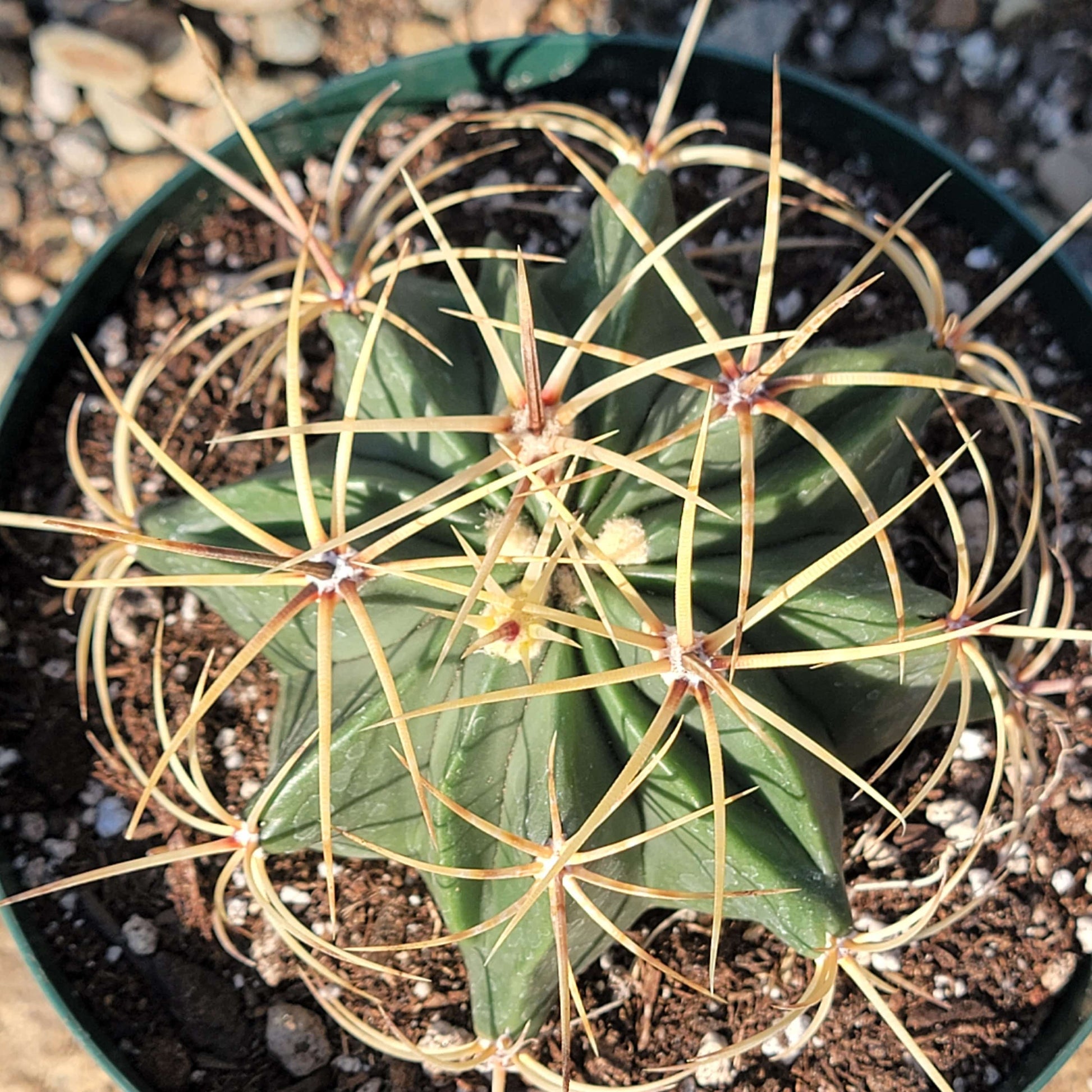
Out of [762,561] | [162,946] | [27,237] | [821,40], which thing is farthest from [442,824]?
[821,40]

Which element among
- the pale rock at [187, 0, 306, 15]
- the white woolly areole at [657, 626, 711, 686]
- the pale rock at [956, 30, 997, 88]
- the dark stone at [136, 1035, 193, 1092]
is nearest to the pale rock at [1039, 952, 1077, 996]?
the white woolly areole at [657, 626, 711, 686]

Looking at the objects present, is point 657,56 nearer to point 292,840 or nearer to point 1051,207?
point 1051,207

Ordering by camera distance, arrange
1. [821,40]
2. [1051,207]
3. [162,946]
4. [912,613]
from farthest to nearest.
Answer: [821,40] < [1051,207] < [162,946] < [912,613]

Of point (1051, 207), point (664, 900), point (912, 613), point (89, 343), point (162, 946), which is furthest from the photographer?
point (1051, 207)

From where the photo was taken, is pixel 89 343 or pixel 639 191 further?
pixel 89 343

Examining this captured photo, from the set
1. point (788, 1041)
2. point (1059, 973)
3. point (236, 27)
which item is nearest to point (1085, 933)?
point (1059, 973)

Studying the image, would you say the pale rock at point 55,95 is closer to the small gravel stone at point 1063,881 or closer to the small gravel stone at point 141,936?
the small gravel stone at point 141,936

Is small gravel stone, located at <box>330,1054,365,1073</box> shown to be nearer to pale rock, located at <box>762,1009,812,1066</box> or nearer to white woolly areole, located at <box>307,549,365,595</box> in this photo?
pale rock, located at <box>762,1009,812,1066</box>
